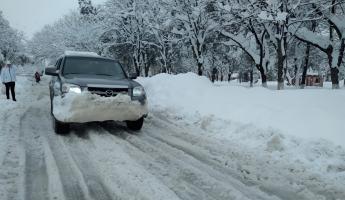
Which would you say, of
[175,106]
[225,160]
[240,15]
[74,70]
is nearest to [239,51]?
[240,15]

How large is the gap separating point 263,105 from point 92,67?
4.58 metres

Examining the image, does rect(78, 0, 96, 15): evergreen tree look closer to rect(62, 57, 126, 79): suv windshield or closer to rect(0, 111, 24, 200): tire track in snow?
rect(62, 57, 126, 79): suv windshield

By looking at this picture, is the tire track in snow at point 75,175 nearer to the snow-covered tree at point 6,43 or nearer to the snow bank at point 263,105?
the snow bank at point 263,105

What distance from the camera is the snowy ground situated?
5.35 m

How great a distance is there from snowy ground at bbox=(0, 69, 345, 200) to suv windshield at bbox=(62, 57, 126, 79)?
4.37ft

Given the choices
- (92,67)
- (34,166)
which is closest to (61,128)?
(92,67)

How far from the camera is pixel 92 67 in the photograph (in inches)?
410

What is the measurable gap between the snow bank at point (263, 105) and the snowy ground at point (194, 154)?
29mm

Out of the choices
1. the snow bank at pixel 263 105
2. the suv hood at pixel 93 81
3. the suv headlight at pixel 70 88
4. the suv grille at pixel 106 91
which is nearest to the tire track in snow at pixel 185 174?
the suv grille at pixel 106 91

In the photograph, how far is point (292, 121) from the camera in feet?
29.1

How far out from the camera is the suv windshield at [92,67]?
400 inches

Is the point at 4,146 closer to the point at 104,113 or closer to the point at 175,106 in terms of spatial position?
the point at 104,113

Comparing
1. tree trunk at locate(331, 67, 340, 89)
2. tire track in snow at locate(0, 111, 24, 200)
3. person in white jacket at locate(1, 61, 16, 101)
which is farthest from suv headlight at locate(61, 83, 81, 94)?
tree trunk at locate(331, 67, 340, 89)

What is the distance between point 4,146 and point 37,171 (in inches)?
71.3
